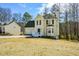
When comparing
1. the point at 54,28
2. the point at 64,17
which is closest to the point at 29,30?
the point at 54,28

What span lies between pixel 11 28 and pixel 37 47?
37 cm

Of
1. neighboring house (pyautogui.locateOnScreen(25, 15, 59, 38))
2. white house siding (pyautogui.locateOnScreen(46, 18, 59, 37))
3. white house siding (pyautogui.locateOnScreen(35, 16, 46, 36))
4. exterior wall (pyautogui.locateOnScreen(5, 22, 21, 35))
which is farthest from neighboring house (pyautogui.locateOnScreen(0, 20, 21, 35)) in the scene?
white house siding (pyautogui.locateOnScreen(46, 18, 59, 37))

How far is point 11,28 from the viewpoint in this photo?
16.4 ft

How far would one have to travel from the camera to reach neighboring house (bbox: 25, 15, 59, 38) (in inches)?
197

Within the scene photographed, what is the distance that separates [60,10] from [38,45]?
481 millimetres

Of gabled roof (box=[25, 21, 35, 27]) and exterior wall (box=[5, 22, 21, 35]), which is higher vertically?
gabled roof (box=[25, 21, 35, 27])

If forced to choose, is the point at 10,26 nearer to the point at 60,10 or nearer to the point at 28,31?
the point at 28,31

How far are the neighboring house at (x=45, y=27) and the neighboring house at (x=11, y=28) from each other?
105 millimetres

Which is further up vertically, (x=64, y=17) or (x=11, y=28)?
(x=64, y=17)

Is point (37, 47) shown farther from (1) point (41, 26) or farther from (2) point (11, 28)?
(2) point (11, 28)

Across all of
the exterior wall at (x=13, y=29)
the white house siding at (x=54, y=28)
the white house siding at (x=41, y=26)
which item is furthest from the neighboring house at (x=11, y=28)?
the white house siding at (x=54, y=28)

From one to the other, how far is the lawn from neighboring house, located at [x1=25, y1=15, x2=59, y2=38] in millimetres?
82

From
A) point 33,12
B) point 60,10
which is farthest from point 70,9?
point 33,12

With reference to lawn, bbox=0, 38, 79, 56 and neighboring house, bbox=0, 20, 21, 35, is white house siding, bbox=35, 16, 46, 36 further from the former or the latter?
neighboring house, bbox=0, 20, 21, 35
